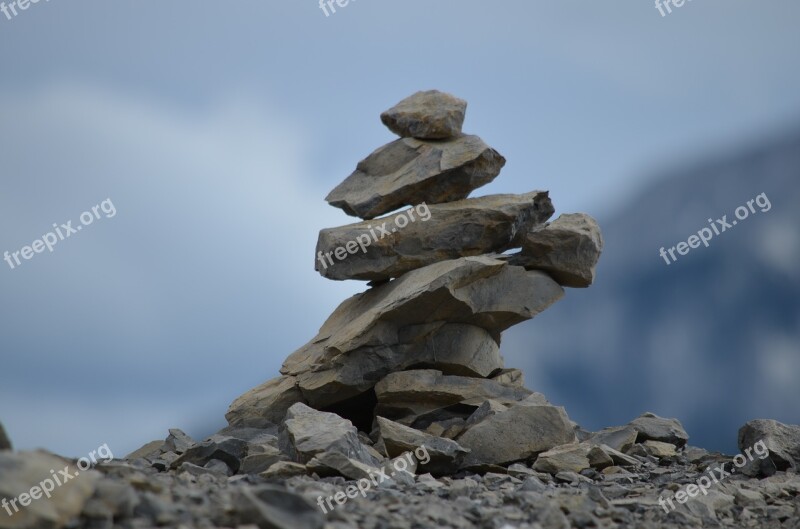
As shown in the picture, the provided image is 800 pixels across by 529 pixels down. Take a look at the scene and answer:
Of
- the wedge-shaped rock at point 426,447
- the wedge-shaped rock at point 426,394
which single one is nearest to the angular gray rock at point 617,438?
the wedge-shaped rock at point 426,394

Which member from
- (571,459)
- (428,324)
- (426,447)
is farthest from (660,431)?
(426,447)

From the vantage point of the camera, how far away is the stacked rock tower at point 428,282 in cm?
2206

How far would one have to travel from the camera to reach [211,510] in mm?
8805

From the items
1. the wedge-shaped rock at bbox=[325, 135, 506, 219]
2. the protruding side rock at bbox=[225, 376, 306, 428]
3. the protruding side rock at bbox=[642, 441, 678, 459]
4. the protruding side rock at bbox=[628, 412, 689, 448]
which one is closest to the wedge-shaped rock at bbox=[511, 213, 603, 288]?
the wedge-shaped rock at bbox=[325, 135, 506, 219]

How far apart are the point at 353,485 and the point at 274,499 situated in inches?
203

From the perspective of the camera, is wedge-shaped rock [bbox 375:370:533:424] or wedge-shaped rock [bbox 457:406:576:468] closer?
wedge-shaped rock [bbox 457:406:576:468]

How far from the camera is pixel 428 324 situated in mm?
22594

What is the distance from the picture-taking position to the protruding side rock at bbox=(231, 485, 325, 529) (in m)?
8.38

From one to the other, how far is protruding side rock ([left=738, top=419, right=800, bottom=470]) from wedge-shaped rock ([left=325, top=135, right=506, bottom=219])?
31.6 ft

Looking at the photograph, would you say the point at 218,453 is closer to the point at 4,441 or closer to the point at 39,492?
the point at 4,441

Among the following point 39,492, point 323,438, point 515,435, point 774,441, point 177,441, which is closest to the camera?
point 39,492

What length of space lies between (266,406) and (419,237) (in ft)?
20.7

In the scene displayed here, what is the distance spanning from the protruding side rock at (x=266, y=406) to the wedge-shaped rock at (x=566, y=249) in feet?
23.5

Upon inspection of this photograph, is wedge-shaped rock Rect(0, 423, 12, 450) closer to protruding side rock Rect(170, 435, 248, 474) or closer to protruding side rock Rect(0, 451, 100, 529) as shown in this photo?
protruding side rock Rect(0, 451, 100, 529)
